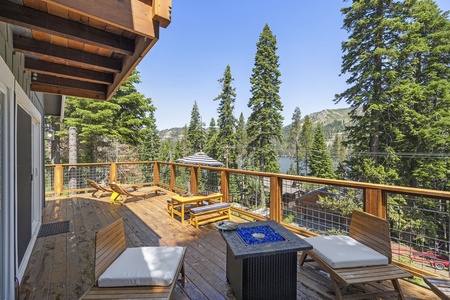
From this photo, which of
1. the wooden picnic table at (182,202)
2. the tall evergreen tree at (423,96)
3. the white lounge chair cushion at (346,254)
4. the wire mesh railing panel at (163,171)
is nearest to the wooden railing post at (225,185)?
the wooden picnic table at (182,202)

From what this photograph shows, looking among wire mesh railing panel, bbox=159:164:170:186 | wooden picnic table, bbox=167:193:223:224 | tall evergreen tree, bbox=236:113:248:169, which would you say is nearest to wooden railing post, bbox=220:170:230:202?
wooden picnic table, bbox=167:193:223:224

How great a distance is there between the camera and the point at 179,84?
61.2ft

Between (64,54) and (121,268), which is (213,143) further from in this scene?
(121,268)

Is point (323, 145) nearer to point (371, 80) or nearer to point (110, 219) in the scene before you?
point (371, 80)

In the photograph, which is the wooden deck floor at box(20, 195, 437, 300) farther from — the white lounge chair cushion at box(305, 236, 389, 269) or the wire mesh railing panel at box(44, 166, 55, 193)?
the wire mesh railing panel at box(44, 166, 55, 193)

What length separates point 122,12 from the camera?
1.65m

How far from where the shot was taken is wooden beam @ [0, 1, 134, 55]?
165cm

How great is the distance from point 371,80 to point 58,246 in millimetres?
16716

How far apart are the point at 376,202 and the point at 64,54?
3979mm

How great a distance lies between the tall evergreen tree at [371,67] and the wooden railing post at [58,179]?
15.1 meters

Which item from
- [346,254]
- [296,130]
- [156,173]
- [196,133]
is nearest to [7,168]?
[346,254]

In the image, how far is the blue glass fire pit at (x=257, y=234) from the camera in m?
2.14

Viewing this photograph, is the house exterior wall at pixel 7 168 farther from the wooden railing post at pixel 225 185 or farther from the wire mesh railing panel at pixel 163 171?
the wire mesh railing panel at pixel 163 171

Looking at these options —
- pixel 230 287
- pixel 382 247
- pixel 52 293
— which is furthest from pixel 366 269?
pixel 52 293
